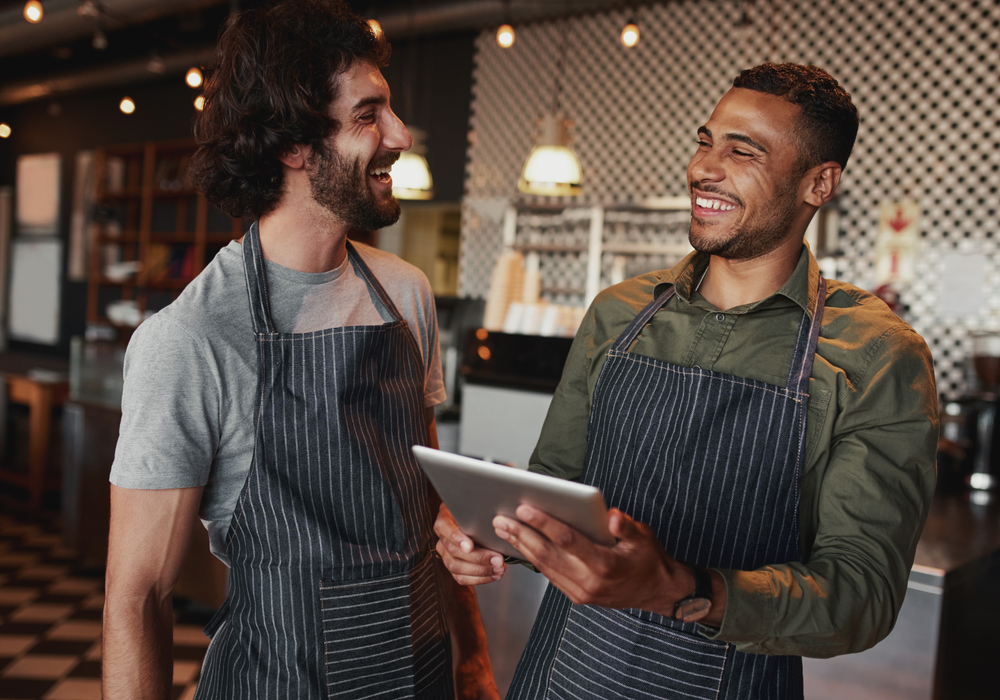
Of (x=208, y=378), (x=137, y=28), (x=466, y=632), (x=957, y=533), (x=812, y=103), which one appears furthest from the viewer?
(x=137, y=28)

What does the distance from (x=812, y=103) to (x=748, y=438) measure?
0.58 metres

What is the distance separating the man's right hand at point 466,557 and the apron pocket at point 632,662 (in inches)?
8.5

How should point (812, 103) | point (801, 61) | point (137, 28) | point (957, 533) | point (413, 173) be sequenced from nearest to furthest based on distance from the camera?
point (812, 103) → point (957, 533) → point (413, 173) → point (801, 61) → point (137, 28)

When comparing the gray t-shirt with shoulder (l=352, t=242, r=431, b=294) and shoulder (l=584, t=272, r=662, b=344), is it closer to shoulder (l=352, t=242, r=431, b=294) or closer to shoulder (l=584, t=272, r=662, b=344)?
shoulder (l=352, t=242, r=431, b=294)

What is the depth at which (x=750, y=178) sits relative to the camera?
1.38m

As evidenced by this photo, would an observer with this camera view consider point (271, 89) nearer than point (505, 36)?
Yes

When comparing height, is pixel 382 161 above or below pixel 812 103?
below

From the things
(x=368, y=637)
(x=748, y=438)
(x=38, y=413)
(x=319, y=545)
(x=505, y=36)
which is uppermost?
(x=505, y=36)

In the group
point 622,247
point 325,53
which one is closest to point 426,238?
point 622,247

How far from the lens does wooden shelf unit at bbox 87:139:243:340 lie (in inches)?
318

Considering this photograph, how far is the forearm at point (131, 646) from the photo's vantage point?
122 centimetres

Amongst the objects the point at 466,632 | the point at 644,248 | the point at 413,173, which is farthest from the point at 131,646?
the point at 644,248

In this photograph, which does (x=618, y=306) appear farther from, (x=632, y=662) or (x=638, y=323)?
(x=632, y=662)

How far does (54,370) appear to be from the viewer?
6445mm
